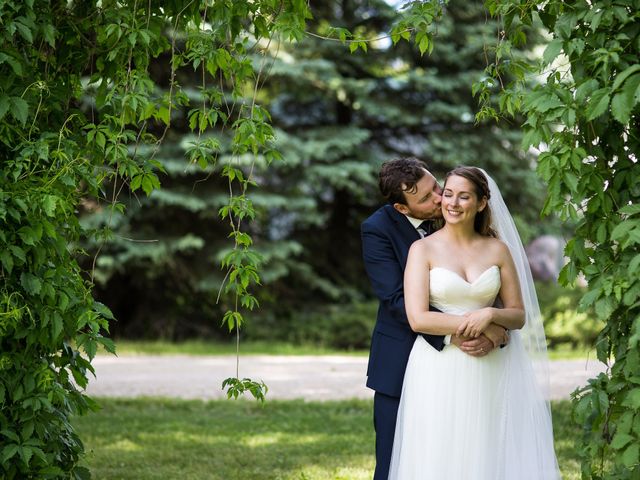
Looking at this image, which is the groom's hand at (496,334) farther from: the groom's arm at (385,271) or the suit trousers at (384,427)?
the suit trousers at (384,427)

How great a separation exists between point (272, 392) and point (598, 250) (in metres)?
7.15

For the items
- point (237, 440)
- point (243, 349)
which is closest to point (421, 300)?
point (237, 440)

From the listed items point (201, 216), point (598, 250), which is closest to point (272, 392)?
point (201, 216)

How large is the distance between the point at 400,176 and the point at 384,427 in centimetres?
118

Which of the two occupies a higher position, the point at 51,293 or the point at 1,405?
the point at 51,293

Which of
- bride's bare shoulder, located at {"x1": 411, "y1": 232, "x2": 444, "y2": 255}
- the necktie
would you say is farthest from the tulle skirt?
the necktie

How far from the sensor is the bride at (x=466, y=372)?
3.83 m

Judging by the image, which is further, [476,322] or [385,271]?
[385,271]

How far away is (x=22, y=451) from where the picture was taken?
361 cm

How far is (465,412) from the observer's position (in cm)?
391

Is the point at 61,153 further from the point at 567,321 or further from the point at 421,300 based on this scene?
the point at 567,321

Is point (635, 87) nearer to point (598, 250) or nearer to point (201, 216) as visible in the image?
point (598, 250)

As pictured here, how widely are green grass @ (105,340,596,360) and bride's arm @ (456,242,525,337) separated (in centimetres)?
952

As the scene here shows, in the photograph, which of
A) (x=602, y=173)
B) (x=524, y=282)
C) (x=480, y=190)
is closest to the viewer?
(x=602, y=173)
